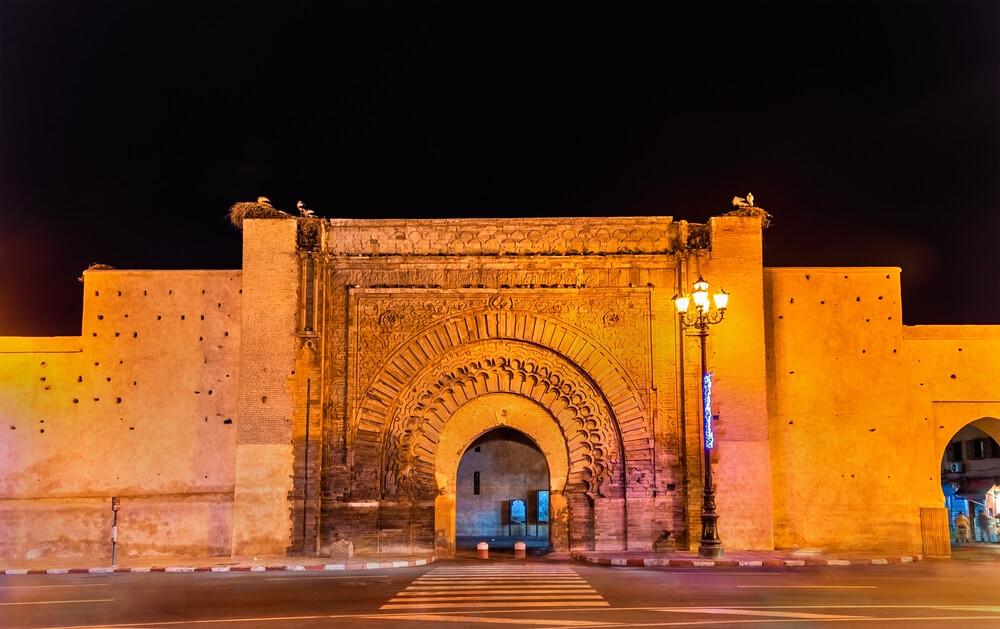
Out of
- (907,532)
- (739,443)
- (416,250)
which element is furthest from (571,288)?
(907,532)

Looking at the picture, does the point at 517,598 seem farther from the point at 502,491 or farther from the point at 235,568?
the point at 502,491

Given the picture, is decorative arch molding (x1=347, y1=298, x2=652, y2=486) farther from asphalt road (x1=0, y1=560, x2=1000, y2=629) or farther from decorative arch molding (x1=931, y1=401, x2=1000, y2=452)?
decorative arch molding (x1=931, y1=401, x2=1000, y2=452)

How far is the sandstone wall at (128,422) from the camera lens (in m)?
18.5

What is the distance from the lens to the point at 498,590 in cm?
1210

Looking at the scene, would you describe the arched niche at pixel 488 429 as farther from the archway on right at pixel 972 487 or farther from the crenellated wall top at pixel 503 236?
the archway on right at pixel 972 487

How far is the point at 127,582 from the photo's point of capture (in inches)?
534

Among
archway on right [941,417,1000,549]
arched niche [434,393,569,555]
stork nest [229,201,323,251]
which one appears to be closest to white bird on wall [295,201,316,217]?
stork nest [229,201,323,251]

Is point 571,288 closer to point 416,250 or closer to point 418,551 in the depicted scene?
point 416,250

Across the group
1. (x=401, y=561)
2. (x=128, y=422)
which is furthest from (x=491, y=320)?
(x=128, y=422)

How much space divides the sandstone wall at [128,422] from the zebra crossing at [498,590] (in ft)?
19.6

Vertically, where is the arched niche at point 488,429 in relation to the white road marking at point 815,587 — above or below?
above

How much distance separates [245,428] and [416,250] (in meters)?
4.75

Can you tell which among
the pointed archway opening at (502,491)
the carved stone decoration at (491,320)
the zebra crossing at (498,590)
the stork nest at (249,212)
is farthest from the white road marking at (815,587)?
the pointed archway opening at (502,491)

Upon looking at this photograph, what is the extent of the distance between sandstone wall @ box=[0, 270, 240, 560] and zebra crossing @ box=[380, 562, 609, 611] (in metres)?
5.96
